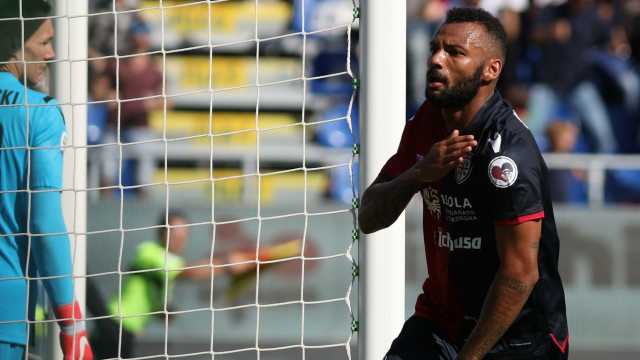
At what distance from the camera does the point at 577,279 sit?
10.5m

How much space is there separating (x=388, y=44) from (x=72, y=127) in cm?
183

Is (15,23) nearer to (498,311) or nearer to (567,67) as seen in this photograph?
(498,311)

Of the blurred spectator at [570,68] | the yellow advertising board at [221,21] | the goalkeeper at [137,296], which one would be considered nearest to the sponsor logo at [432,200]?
the goalkeeper at [137,296]

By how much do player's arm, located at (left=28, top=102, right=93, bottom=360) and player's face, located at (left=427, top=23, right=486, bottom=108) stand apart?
6.22 ft

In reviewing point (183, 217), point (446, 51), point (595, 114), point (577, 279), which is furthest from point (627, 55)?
point (446, 51)

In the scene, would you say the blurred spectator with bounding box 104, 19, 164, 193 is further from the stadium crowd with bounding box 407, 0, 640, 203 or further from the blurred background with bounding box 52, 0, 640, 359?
the stadium crowd with bounding box 407, 0, 640, 203

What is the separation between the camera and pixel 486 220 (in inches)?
149

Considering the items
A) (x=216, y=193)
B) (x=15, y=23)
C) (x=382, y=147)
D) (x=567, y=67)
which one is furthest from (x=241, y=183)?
(x=382, y=147)

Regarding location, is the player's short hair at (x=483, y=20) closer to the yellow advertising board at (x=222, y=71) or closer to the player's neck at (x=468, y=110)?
the player's neck at (x=468, y=110)

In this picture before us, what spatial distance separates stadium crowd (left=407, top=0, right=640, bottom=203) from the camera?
12414mm

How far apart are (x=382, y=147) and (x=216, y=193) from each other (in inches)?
259

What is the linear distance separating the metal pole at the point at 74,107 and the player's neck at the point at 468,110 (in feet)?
7.36

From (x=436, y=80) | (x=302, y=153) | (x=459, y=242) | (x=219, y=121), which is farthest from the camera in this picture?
(x=219, y=121)

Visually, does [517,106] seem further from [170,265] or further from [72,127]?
[72,127]
